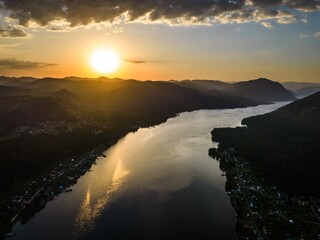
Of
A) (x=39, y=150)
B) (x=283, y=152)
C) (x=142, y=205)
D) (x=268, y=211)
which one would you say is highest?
(x=283, y=152)

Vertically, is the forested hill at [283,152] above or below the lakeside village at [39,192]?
above

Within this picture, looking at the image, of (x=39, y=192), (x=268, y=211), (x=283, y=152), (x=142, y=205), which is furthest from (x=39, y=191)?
(x=283, y=152)

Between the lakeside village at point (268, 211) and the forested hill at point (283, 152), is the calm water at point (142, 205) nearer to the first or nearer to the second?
the lakeside village at point (268, 211)

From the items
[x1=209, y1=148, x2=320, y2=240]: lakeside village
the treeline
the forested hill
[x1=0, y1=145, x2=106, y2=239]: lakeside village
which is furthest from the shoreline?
the forested hill

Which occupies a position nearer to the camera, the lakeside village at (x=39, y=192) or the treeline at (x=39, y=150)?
the lakeside village at (x=39, y=192)

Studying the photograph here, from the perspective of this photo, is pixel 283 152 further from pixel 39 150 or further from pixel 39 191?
pixel 39 150

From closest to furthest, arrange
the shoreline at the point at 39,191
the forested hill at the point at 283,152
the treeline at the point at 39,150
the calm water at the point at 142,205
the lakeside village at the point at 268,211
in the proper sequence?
1. the lakeside village at the point at 268,211
2. the calm water at the point at 142,205
3. the shoreline at the point at 39,191
4. the forested hill at the point at 283,152
5. the treeline at the point at 39,150

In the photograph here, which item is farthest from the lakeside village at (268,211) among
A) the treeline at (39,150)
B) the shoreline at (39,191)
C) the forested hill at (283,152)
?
the treeline at (39,150)

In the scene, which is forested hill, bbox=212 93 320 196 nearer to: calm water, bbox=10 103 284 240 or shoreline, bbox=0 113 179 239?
calm water, bbox=10 103 284 240
